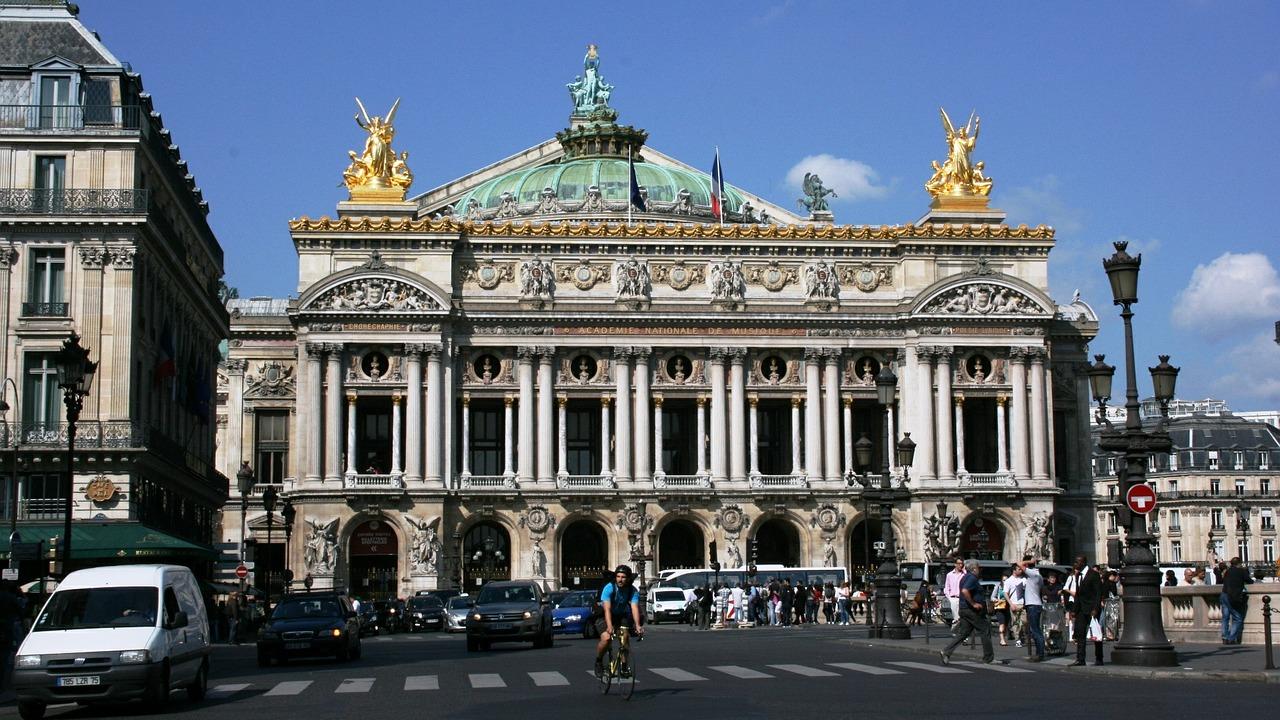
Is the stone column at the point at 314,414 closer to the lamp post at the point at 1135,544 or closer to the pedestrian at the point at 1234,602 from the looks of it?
the pedestrian at the point at 1234,602

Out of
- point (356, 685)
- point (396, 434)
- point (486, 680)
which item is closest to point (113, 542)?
point (356, 685)

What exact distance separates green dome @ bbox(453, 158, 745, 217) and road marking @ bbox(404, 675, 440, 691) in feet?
248

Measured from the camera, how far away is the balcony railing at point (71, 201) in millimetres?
63438

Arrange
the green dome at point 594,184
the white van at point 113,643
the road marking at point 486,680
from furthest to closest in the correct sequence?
the green dome at point 594,184
the road marking at point 486,680
the white van at point 113,643

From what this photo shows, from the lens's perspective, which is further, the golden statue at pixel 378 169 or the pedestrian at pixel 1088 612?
the golden statue at pixel 378 169

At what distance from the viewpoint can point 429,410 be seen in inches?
3639

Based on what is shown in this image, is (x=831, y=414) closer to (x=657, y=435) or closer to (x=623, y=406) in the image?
(x=657, y=435)

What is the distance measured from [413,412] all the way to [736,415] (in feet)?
54.4

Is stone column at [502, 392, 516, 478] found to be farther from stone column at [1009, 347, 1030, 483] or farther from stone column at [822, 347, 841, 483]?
stone column at [1009, 347, 1030, 483]

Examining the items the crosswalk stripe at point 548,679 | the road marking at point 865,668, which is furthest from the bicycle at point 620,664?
the road marking at point 865,668

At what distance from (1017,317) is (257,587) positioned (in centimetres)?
4373

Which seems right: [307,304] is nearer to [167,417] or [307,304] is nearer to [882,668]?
[167,417]

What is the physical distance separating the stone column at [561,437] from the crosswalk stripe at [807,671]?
55.4 metres

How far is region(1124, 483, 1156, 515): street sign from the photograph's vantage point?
1385 inches
